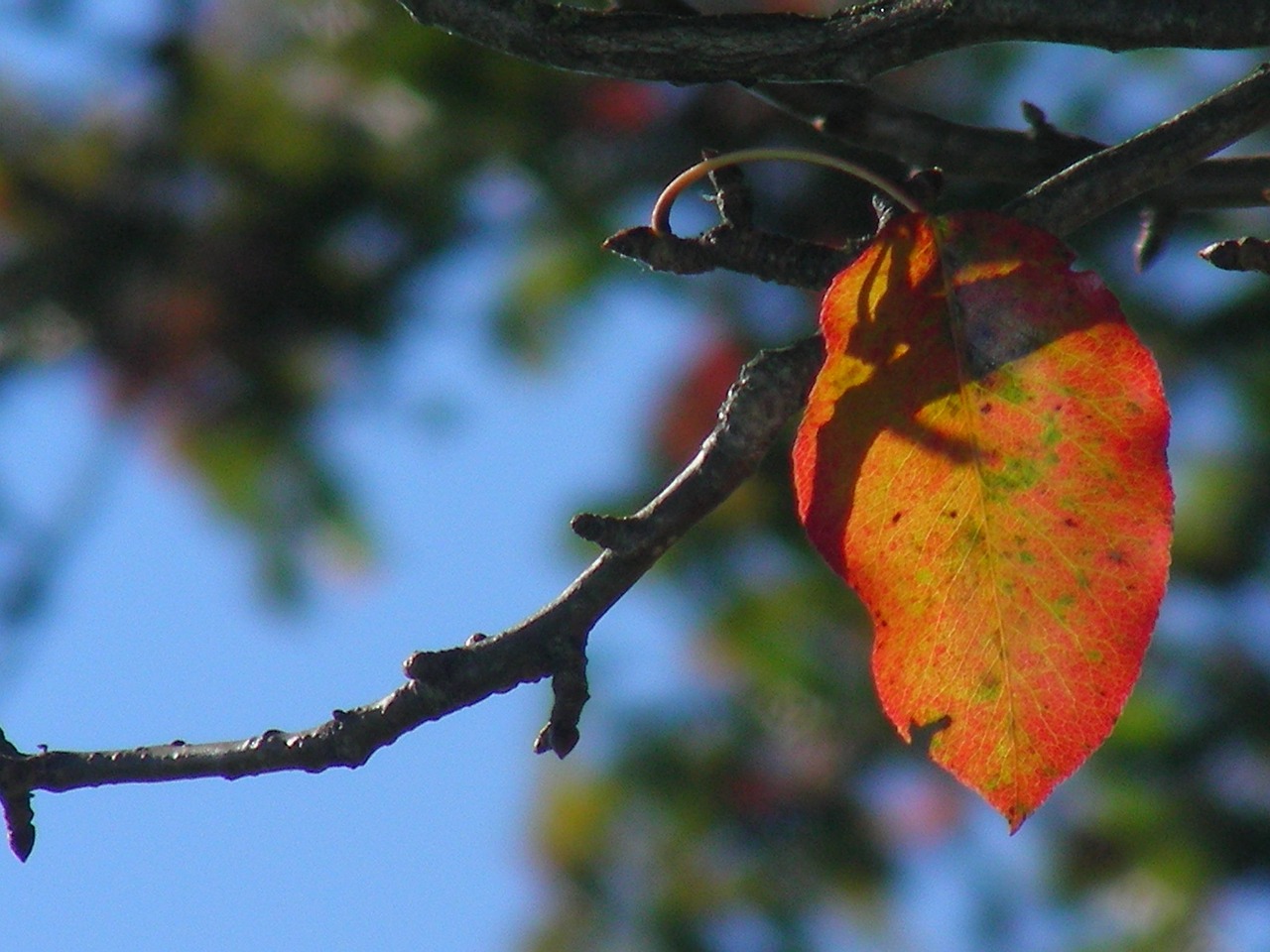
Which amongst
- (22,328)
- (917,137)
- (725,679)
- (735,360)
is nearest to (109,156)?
(22,328)

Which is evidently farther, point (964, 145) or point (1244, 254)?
point (964, 145)

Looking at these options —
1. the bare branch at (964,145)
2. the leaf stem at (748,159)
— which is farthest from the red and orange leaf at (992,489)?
the bare branch at (964,145)

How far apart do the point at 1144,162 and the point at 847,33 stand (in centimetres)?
12

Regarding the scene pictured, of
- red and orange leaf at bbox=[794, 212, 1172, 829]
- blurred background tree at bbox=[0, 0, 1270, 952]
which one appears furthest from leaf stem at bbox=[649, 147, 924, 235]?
blurred background tree at bbox=[0, 0, 1270, 952]

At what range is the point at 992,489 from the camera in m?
0.56

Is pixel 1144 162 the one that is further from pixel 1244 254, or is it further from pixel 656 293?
pixel 656 293

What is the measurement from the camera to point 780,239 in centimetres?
60

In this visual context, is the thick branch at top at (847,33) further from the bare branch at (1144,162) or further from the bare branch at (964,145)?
the bare branch at (964,145)

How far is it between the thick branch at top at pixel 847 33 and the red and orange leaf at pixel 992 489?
68 millimetres

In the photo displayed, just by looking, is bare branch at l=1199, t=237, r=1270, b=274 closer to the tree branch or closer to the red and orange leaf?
the red and orange leaf

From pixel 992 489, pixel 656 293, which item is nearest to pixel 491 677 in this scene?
pixel 992 489

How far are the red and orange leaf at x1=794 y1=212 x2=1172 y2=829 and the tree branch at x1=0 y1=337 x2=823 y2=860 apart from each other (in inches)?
1.0

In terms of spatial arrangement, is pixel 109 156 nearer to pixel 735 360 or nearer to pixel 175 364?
pixel 175 364

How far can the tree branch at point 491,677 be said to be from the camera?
1.75ft
